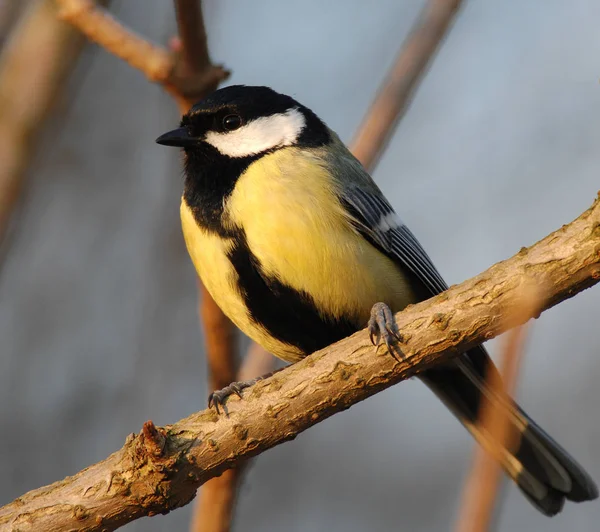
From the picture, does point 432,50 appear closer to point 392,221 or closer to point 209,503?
point 392,221

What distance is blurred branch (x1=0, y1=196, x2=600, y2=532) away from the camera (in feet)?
7.14

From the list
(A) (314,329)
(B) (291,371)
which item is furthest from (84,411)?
(B) (291,371)

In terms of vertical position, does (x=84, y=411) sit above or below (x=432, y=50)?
above

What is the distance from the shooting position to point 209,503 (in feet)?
8.73

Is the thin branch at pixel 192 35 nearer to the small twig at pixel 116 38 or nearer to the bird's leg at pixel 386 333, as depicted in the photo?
the small twig at pixel 116 38

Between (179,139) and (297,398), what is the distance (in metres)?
1.22

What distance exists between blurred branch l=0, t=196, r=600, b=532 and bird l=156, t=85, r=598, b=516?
177 mm

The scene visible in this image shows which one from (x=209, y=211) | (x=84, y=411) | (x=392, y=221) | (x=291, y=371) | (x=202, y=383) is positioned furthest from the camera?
(x=202, y=383)

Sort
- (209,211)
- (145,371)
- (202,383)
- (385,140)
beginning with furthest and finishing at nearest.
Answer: (202,383), (145,371), (209,211), (385,140)

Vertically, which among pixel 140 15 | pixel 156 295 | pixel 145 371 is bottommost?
pixel 145 371

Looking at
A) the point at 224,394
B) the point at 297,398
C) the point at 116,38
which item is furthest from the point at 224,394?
the point at 116,38

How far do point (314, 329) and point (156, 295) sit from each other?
209 centimetres

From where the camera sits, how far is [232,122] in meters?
3.22

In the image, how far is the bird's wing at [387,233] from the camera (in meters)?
3.05
